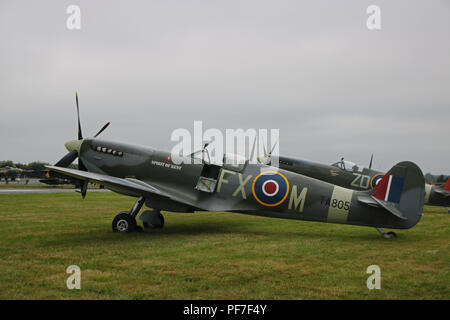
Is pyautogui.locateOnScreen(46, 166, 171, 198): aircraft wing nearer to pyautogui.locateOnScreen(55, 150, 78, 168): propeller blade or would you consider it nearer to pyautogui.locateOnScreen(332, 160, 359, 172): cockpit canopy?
pyautogui.locateOnScreen(55, 150, 78, 168): propeller blade

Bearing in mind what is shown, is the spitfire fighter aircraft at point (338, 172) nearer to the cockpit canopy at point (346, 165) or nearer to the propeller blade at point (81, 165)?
the cockpit canopy at point (346, 165)

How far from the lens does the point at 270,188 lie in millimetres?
8109

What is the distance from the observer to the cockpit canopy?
13320 mm

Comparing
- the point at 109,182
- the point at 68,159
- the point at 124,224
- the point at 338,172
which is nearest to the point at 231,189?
the point at 124,224

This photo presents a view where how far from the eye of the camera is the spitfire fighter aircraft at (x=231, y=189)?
719 cm

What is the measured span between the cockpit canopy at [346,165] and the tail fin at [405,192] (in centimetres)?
615

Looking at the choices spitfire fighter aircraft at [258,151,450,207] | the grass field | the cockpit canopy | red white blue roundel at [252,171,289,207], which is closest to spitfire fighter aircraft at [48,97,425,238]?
red white blue roundel at [252,171,289,207]

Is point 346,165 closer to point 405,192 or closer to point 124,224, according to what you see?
point 405,192

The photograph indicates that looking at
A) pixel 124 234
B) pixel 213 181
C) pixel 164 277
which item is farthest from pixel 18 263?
pixel 213 181

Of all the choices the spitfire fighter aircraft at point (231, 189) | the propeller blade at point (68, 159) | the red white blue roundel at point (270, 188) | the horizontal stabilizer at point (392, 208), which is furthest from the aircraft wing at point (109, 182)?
the horizontal stabilizer at point (392, 208)

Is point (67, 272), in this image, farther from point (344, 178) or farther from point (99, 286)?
point (344, 178)

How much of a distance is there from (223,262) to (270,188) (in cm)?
311

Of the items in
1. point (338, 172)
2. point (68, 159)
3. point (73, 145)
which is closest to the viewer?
point (68, 159)

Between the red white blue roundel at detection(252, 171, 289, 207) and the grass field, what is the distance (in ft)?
2.50
